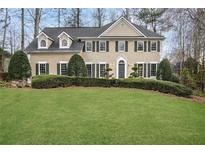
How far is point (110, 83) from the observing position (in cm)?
542

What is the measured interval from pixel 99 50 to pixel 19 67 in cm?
129

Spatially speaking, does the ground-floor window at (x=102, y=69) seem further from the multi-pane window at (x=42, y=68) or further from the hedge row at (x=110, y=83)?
the multi-pane window at (x=42, y=68)

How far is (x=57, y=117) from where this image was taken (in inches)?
197

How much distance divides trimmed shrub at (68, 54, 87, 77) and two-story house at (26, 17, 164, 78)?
66 mm

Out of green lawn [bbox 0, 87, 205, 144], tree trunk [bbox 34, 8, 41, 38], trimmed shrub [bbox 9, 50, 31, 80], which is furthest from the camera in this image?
trimmed shrub [bbox 9, 50, 31, 80]

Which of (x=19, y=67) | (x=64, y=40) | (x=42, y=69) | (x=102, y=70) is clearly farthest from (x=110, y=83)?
(x=19, y=67)

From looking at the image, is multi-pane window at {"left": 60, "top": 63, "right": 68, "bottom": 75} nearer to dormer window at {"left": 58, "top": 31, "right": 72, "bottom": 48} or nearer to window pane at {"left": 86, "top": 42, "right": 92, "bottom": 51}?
dormer window at {"left": 58, "top": 31, "right": 72, "bottom": 48}

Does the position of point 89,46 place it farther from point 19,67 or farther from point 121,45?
point 19,67

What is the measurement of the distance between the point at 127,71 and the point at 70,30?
3.72ft

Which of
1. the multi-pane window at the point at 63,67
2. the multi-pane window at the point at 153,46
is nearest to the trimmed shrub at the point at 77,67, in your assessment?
the multi-pane window at the point at 63,67

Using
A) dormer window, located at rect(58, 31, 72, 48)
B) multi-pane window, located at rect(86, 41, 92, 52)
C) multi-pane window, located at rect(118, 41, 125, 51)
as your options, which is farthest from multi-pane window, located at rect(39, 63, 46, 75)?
multi-pane window, located at rect(118, 41, 125, 51)

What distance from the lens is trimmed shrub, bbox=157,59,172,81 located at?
5.30 metres
